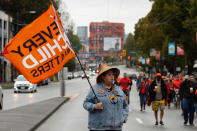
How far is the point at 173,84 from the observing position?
28.6m

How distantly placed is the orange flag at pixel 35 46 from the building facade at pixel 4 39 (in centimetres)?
6921

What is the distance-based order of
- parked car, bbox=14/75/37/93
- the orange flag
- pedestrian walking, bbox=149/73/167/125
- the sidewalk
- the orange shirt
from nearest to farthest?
1. the orange flag
2. the sidewalk
3. pedestrian walking, bbox=149/73/167/125
4. the orange shirt
5. parked car, bbox=14/75/37/93

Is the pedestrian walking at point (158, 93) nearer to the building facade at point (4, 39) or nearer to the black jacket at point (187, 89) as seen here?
the black jacket at point (187, 89)

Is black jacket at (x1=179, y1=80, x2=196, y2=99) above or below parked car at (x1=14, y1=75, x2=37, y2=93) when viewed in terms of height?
above

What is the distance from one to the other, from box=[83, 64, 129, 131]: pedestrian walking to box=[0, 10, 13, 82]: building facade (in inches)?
2822

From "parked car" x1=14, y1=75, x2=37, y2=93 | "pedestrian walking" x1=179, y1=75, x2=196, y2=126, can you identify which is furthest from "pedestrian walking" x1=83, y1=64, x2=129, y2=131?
"parked car" x1=14, y1=75, x2=37, y2=93

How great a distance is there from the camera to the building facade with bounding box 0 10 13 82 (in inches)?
3164

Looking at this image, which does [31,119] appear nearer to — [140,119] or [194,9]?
[140,119]

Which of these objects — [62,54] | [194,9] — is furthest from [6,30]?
[62,54]

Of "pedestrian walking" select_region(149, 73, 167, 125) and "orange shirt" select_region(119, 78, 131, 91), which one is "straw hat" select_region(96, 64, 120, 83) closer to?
"pedestrian walking" select_region(149, 73, 167, 125)

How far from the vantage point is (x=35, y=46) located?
10.6 metres

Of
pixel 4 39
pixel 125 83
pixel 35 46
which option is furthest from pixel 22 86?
pixel 35 46

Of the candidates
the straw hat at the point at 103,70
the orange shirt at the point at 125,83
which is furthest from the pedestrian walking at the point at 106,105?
the orange shirt at the point at 125,83

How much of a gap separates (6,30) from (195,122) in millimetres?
65990
